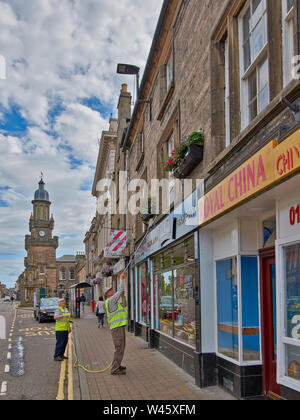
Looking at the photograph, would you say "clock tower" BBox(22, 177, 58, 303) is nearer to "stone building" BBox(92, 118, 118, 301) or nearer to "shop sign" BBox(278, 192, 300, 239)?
"stone building" BBox(92, 118, 118, 301)

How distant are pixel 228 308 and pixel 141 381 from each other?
2.41 meters

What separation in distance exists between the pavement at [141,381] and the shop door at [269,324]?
0.75 meters

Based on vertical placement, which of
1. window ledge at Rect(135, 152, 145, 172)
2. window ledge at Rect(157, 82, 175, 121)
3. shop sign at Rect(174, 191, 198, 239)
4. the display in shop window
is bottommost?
the display in shop window

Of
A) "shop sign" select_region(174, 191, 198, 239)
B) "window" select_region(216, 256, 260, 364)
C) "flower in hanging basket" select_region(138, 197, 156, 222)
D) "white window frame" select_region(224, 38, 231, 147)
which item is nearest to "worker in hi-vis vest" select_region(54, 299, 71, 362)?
"flower in hanging basket" select_region(138, 197, 156, 222)

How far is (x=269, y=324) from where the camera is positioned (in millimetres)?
6422

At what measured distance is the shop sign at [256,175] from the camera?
14.9 ft

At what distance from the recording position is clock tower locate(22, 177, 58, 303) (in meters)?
85.8

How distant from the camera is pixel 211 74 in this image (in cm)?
783

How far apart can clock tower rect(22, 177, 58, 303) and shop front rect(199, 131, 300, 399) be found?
2930 inches

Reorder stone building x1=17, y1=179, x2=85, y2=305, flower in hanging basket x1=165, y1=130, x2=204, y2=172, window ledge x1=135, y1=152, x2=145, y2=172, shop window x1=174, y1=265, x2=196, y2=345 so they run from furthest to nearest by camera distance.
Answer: stone building x1=17, y1=179, x2=85, y2=305 < window ledge x1=135, y1=152, x2=145, y2=172 < shop window x1=174, y1=265, x2=196, y2=345 < flower in hanging basket x1=165, y1=130, x2=204, y2=172

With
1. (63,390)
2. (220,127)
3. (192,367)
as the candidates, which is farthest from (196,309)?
(220,127)

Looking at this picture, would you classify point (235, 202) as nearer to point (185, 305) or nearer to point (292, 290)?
point (292, 290)
